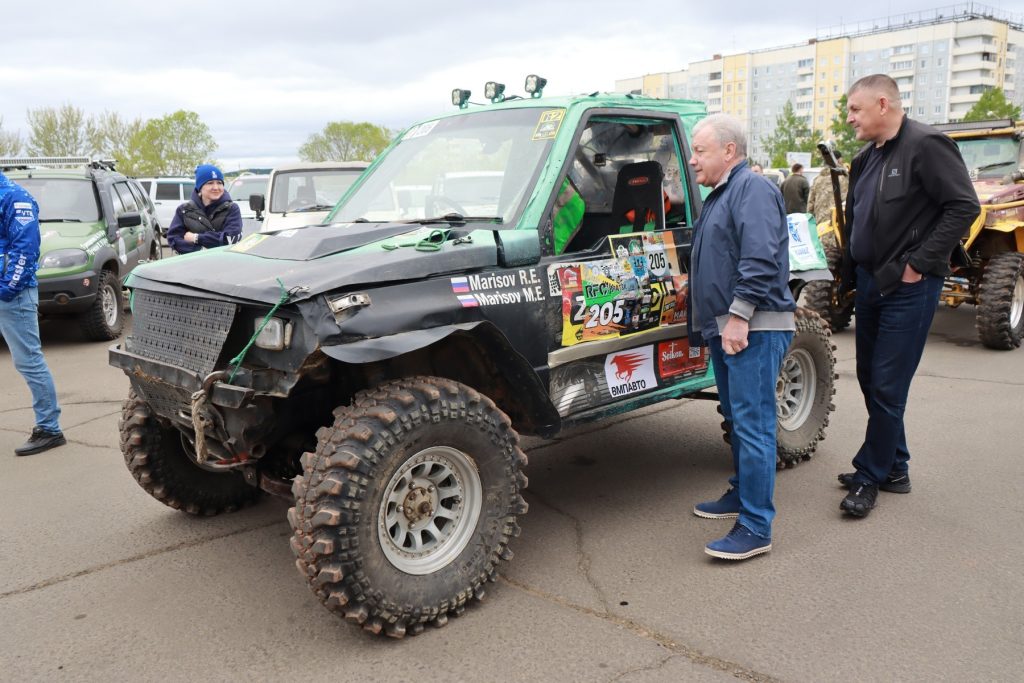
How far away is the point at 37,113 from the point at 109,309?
49.4 m

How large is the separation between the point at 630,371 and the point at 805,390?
1.59m

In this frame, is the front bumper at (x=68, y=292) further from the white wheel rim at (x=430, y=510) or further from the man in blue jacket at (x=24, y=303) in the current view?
the white wheel rim at (x=430, y=510)

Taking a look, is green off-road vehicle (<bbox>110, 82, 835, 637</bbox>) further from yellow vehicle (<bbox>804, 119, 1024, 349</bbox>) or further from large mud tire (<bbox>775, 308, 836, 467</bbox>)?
yellow vehicle (<bbox>804, 119, 1024, 349</bbox>)

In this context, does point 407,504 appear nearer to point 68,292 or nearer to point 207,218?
point 207,218

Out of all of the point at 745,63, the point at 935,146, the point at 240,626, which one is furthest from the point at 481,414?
the point at 745,63

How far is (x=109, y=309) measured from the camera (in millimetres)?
10031

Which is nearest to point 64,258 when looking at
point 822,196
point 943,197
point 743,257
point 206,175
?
point 206,175

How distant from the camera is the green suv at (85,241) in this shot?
9.12 metres

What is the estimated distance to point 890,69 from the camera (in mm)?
112438

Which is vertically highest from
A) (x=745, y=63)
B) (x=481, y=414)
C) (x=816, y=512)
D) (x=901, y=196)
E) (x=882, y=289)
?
(x=745, y=63)

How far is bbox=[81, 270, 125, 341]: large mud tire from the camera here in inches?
378

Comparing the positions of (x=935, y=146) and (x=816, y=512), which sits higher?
(x=935, y=146)

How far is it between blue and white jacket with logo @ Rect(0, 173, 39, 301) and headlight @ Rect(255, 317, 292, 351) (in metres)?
3.19

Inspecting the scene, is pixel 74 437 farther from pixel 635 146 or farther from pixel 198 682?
pixel 635 146
